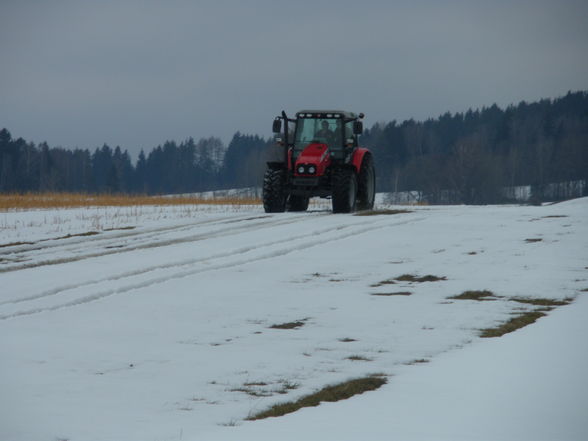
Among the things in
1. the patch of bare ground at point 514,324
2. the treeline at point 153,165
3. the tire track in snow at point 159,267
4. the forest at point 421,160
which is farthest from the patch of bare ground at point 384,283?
the treeline at point 153,165

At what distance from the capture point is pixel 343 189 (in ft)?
69.8

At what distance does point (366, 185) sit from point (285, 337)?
49.4 feet

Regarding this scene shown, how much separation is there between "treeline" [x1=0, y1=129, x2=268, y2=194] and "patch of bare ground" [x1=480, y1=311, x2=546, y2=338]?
349 ft

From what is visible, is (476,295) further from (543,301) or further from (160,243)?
(160,243)

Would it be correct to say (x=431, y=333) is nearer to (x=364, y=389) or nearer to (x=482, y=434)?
(x=364, y=389)

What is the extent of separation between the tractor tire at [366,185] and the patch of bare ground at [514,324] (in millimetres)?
13529

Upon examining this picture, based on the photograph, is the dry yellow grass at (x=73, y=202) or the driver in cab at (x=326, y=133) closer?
the driver in cab at (x=326, y=133)

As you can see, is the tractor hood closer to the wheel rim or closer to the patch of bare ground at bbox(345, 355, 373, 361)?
the wheel rim

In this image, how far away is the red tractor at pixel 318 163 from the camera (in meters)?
21.3

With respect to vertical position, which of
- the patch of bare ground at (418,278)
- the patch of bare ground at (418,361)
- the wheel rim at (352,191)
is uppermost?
the wheel rim at (352,191)

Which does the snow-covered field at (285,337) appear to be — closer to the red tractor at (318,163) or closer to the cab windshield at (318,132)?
the red tractor at (318,163)

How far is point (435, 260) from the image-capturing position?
13.7m

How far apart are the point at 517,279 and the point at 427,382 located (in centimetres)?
564

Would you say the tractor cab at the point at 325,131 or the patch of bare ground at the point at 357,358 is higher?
the tractor cab at the point at 325,131
